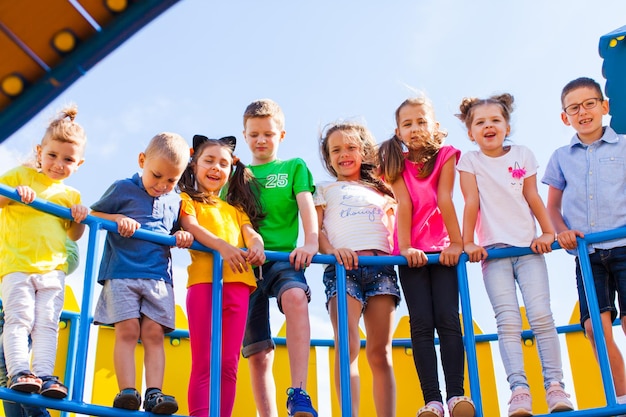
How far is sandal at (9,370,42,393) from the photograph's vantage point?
3363 mm

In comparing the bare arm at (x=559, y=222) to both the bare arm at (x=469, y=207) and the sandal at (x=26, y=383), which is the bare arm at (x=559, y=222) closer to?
the bare arm at (x=469, y=207)

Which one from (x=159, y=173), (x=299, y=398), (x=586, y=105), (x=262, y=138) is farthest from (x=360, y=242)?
(x=586, y=105)

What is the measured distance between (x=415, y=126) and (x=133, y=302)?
1.96 meters

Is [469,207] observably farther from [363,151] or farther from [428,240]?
[363,151]

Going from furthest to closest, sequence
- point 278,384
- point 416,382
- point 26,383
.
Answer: point 416,382
point 278,384
point 26,383

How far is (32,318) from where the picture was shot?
378 centimetres

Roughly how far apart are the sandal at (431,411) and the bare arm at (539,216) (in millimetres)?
960

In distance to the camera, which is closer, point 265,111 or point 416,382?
point 265,111

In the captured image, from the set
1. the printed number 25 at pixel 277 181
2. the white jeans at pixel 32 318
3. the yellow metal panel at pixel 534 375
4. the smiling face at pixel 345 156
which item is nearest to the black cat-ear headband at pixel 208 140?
the printed number 25 at pixel 277 181

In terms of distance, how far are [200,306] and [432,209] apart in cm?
144

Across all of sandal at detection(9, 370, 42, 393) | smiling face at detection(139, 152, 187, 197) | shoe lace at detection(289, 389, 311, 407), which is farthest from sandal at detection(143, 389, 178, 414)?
smiling face at detection(139, 152, 187, 197)

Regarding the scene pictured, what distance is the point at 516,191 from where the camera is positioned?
4.50 m

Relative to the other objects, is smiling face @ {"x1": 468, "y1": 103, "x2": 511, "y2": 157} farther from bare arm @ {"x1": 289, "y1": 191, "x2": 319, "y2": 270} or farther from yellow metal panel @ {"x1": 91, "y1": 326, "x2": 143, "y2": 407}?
yellow metal panel @ {"x1": 91, "y1": 326, "x2": 143, "y2": 407}

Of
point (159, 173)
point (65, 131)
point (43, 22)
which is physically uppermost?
point (65, 131)
